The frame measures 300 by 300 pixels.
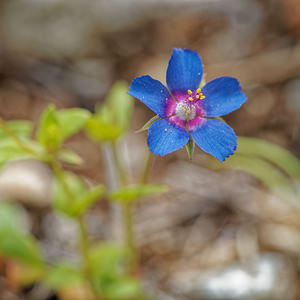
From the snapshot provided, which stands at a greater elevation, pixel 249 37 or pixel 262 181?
pixel 249 37

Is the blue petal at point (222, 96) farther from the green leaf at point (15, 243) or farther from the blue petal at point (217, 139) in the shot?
the green leaf at point (15, 243)

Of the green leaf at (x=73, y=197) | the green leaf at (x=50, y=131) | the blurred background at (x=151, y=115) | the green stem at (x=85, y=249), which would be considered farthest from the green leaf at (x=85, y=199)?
the blurred background at (x=151, y=115)

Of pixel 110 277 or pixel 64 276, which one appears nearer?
pixel 64 276

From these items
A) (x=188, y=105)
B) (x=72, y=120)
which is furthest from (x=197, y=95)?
(x=72, y=120)

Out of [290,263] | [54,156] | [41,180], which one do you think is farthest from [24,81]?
[290,263]

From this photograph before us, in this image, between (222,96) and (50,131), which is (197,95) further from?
(50,131)

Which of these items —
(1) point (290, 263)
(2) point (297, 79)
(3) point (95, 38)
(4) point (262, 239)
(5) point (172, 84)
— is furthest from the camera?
(3) point (95, 38)

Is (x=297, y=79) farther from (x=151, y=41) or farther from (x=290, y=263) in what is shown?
(x=290, y=263)
